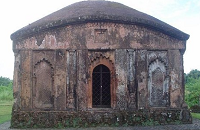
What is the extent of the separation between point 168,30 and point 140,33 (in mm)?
1154

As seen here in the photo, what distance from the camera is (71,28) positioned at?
911 cm

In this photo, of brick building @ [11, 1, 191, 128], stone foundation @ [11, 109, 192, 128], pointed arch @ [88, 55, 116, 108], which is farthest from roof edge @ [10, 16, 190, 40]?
stone foundation @ [11, 109, 192, 128]

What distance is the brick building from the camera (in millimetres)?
8891

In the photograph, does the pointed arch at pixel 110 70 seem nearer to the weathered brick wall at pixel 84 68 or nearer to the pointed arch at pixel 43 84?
the weathered brick wall at pixel 84 68

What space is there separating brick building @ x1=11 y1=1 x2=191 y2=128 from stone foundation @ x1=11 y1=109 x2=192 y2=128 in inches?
1.4

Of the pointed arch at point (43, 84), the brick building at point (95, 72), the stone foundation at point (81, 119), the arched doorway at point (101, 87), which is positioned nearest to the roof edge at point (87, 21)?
the brick building at point (95, 72)

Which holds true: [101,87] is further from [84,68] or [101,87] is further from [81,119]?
[81,119]

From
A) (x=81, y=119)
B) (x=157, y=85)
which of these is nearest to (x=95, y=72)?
(x=81, y=119)

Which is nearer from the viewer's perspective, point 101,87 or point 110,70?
point 110,70

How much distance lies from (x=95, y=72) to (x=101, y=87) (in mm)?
650

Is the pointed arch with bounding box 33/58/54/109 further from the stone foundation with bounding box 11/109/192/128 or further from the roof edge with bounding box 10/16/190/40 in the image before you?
the roof edge with bounding box 10/16/190/40

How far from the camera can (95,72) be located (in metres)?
9.32

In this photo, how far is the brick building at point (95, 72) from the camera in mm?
8891

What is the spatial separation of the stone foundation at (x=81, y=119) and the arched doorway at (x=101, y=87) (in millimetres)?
628
